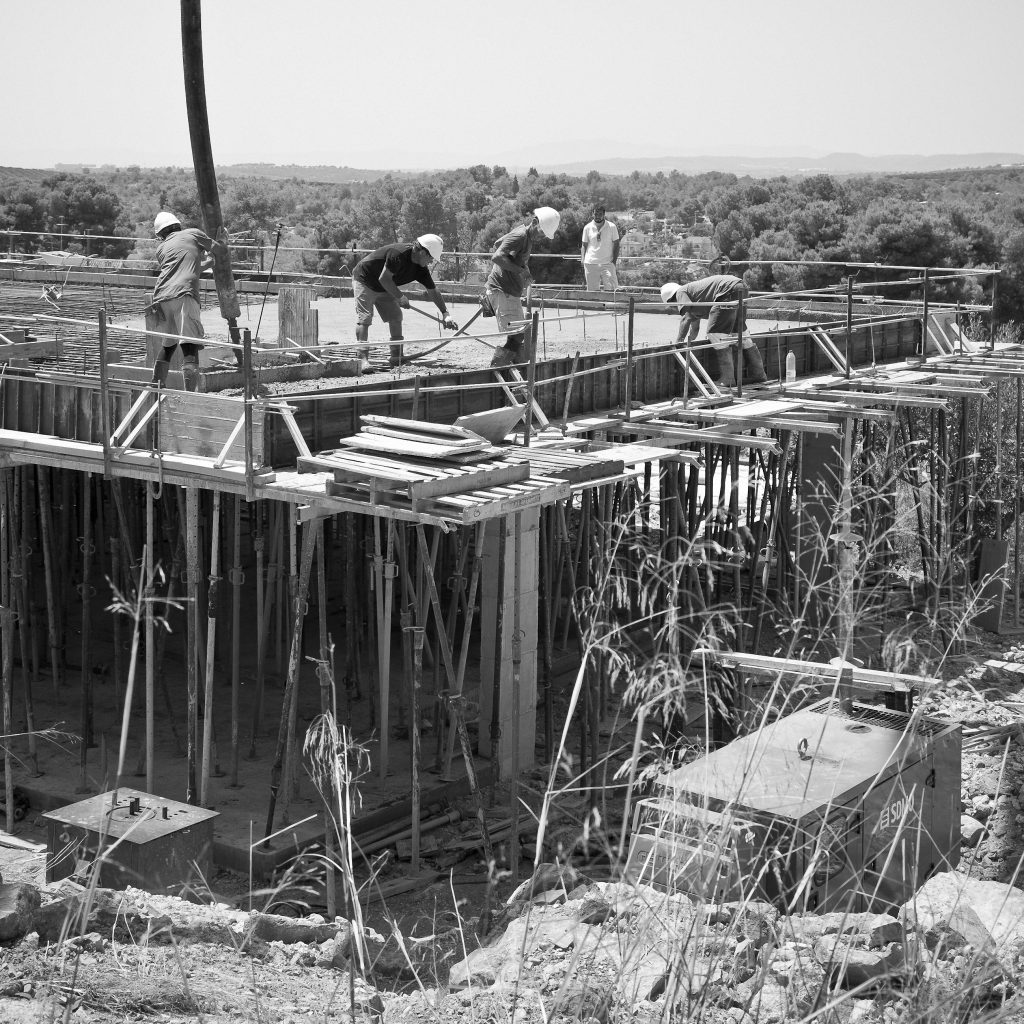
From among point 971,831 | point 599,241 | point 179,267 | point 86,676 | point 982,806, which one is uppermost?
point 599,241

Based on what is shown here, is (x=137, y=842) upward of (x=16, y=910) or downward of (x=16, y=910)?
downward

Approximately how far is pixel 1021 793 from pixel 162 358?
9213 millimetres

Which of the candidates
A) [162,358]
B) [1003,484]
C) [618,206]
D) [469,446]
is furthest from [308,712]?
[618,206]

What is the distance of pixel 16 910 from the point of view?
25.4 ft

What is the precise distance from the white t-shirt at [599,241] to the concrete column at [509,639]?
9362 mm

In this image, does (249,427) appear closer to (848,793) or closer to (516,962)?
(848,793)

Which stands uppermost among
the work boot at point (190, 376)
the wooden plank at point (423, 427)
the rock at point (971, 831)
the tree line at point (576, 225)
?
the tree line at point (576, 225)

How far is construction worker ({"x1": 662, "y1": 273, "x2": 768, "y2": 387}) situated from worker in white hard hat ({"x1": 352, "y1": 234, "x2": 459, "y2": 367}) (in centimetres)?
328

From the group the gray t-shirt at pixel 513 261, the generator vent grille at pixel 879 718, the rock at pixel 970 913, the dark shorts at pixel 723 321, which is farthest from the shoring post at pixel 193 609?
the dark shorts at pixel 723 321

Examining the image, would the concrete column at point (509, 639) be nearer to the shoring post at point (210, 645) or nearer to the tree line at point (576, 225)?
the shoring post at point (210, 645)

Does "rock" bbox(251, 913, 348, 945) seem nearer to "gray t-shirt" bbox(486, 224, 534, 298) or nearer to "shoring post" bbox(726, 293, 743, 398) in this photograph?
"gray t-shirt" bbox(486, 224, 534, 298)

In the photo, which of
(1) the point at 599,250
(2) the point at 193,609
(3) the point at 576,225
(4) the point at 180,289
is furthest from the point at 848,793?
(3) the point at 576,225

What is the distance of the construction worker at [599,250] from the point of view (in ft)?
74.7

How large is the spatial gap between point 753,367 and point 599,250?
16.8ft
